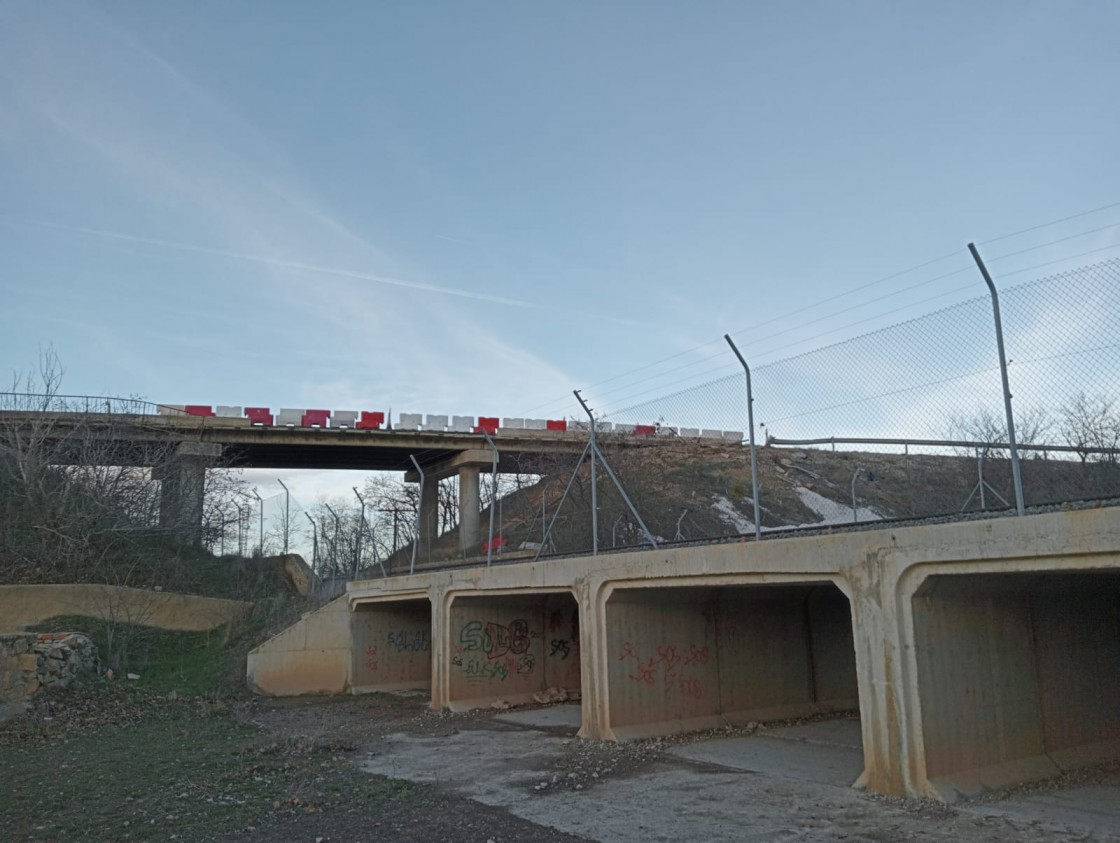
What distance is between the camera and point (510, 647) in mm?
18984

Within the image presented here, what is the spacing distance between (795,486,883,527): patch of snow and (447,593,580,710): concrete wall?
26.9 feet

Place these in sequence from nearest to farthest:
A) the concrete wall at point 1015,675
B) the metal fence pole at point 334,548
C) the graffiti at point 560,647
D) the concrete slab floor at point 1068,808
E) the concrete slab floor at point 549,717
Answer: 1. the concrete slab floor at point 1068,808
2. the concrete wall at point 1015,675
3. the concrete slab floor at point 549,717
4. the graffiti at point 560,647
5. the metal fence pole at point 334,548

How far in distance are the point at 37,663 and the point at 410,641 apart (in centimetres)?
876

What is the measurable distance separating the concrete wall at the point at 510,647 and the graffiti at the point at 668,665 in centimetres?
462

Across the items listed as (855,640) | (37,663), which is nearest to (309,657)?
(37,663)

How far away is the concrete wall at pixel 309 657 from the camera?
2123 centimetres

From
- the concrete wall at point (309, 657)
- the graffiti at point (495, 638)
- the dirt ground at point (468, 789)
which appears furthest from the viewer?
the concrete wall at point (309, 657)

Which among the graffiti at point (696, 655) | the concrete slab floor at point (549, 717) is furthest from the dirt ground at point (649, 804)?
the concrete slab floor at point (549, 717)

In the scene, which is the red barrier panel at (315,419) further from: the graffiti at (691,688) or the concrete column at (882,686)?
the concrete column at (882,686)

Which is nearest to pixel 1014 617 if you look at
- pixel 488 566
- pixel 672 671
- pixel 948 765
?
pixel 948 765

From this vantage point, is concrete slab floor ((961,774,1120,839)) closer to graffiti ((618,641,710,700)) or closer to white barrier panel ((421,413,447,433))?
graffiti ((618,641,710,700))

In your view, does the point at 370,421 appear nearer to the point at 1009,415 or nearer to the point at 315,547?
the point at 315,547

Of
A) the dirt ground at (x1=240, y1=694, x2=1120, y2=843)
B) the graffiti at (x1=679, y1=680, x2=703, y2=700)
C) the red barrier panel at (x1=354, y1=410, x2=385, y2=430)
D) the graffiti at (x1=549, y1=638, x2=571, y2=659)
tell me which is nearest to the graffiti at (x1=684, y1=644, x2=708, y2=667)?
the graffiti at (x1=679, y1=680, x2=703, y2=700)

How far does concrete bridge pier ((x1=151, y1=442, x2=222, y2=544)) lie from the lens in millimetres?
29328
